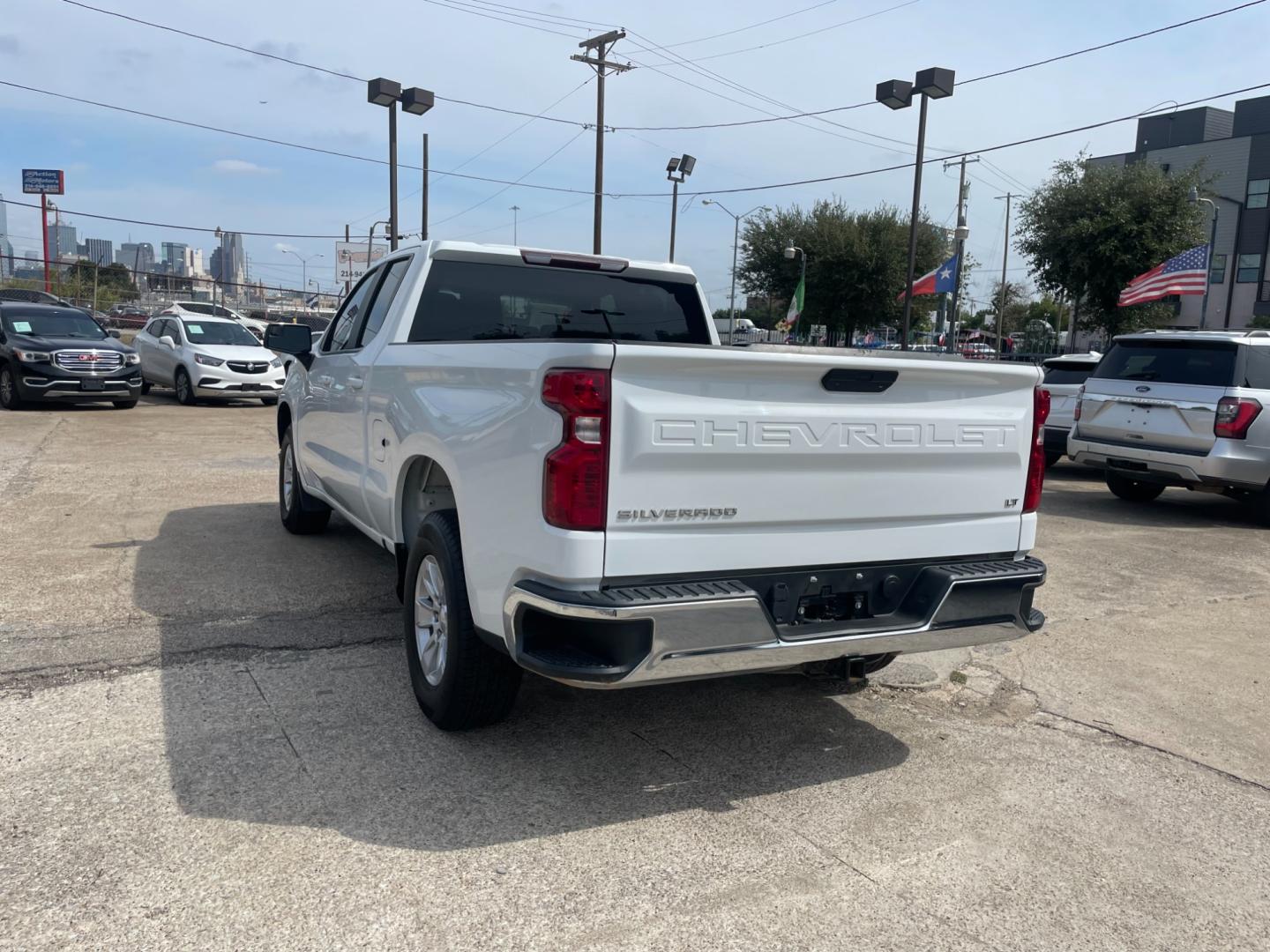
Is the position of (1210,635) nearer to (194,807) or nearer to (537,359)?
(537,359)

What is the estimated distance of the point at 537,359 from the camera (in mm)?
3221

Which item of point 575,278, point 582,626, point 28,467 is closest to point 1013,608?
point 582,626

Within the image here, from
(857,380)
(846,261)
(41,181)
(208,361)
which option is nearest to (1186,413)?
(857,380)

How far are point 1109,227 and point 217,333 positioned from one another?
24.1m

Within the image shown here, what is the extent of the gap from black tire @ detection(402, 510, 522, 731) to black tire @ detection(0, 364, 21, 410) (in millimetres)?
14565

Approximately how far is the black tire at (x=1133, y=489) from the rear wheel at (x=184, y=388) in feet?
48.6

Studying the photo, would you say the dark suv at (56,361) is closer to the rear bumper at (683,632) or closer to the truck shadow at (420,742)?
A: the truck shadow at (420,742)

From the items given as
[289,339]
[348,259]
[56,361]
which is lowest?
[56,361]

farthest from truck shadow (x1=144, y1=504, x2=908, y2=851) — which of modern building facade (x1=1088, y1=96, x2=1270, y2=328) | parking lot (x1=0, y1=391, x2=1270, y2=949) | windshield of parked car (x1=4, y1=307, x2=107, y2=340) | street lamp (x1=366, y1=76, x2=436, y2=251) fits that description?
modern building facade (x1=1088, y1=96, x2=1270, y2=328)

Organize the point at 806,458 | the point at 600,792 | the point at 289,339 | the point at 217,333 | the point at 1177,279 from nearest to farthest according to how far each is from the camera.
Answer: the point at 806,458 → the point at 600,792 → the point at 289,339 → the point at 217,333 → the point at 1177,279

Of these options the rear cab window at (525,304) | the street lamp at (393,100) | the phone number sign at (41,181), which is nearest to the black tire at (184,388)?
the street lamp at (393,100)

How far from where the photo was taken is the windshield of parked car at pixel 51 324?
1622 cm

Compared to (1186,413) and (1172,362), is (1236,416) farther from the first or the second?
(1172,362)

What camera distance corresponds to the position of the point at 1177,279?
2167 centimetres
